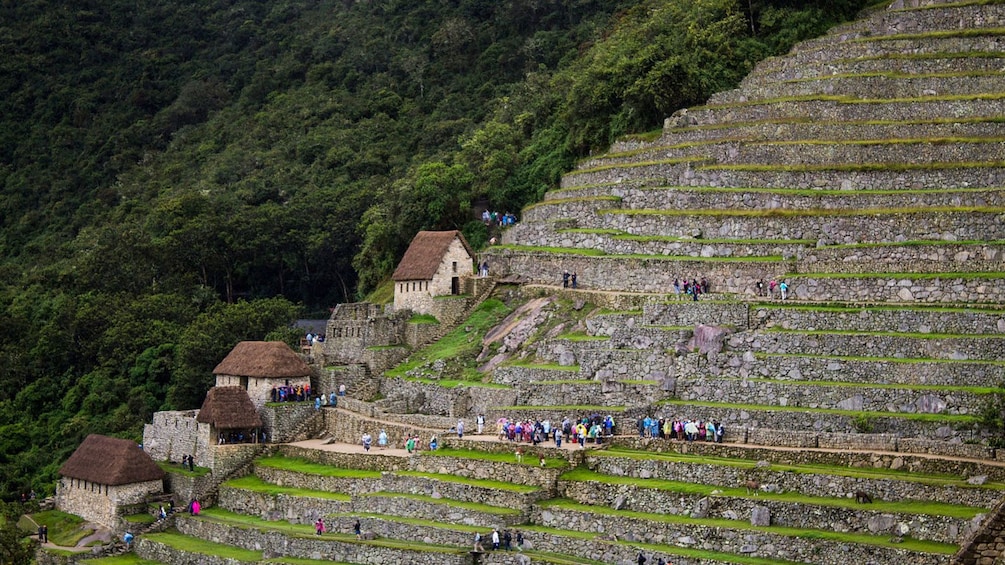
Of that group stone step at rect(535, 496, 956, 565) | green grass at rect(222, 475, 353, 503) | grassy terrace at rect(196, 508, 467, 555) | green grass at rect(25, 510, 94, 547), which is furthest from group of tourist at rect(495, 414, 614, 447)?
green grass at rect(25, 510, 94, 547)

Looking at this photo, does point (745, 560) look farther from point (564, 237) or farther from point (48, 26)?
point (48, 26)

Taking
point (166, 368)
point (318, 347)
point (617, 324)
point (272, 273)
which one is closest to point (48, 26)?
point (272, 273)

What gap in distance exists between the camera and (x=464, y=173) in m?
78.5

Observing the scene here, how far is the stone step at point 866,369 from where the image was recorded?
50.8 metres

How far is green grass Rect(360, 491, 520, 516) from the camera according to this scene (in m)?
53.0

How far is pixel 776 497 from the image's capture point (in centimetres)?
4844

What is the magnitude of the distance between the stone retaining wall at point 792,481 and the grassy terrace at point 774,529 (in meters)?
1.51

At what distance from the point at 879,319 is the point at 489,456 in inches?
526

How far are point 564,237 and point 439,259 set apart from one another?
5257 mm

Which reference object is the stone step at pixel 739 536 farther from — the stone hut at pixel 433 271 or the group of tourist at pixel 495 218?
the group of tourist at pixel 495 218

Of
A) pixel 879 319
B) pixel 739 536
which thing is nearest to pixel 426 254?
pixel 879 319

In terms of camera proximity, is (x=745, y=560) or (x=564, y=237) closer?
(x=745, y=560)

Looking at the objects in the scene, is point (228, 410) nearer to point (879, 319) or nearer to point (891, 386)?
point (879, 319)

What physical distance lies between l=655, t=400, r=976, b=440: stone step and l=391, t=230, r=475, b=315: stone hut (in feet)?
54.1
